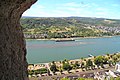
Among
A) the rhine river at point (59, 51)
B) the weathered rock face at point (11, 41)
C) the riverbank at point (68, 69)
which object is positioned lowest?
the rhine river at point (59, 51)

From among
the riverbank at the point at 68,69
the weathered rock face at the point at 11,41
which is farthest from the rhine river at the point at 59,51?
the weathered rock face at the point at 11,41

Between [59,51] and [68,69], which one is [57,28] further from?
[68,69]

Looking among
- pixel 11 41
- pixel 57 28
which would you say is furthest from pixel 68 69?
pixel 57 28

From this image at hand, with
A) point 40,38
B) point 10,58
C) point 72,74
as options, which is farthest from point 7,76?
point 40,38

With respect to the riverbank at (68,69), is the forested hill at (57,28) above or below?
below

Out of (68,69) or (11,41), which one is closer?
(11,41)

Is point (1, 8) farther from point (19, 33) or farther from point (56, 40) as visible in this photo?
point (56, 40)

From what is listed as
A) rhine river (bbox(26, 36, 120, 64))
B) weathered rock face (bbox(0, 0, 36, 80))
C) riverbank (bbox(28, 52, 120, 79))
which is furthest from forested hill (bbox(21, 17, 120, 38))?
weathered rock face (bbox(0, 0, 36, 80))

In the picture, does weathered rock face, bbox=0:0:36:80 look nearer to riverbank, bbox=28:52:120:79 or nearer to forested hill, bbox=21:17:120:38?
riverbank, bbox=28:52:120:79

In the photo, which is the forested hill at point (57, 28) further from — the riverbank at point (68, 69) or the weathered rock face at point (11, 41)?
the weathered rock face at point (11, 41)
